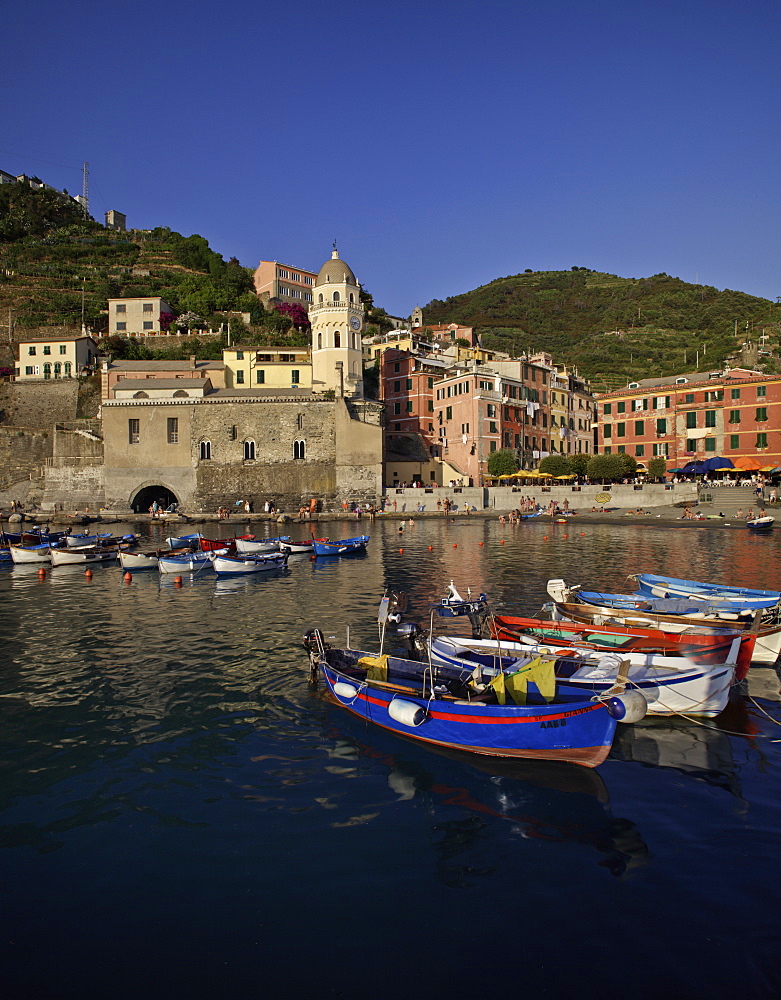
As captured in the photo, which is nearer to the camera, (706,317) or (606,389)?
(606,389)

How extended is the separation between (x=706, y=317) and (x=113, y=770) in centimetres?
12152

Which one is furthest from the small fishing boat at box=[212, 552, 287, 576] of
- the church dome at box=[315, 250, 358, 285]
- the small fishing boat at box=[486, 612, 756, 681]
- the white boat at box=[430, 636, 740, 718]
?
the church dome at box=[315, 250, 358, 285]

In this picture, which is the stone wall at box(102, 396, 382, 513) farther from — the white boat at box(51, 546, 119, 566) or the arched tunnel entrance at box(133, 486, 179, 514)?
the white boat at box(51, 546, 119, 566)

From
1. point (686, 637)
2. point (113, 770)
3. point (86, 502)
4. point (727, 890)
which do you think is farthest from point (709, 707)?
point (86, 502)

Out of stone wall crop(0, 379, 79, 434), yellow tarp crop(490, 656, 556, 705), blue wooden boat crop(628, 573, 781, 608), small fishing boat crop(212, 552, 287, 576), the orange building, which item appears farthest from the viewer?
stone wall crop(0, 379, 79, 434)

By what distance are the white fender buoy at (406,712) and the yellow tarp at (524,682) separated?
126 cm

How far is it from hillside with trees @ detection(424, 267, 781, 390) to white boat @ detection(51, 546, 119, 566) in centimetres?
6501

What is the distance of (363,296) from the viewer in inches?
3671

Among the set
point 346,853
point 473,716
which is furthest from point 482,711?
point 346,853

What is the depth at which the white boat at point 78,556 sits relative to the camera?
1314 inches

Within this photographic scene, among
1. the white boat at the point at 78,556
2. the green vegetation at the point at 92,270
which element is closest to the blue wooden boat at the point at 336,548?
the white boat at the point at 78,556

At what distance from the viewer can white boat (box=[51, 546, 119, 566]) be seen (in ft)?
109

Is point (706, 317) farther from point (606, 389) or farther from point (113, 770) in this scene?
point (113, 770)

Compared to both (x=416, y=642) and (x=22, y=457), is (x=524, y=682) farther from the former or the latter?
(x=22, y=457)
